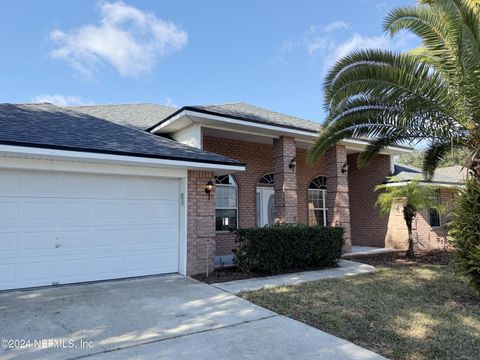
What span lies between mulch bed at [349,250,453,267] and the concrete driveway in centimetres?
679

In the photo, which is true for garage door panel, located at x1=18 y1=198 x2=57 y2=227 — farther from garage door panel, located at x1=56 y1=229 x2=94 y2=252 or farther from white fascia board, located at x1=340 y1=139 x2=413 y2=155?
white fascia board, located at x1=340 y1=139 x2=413 y2=155

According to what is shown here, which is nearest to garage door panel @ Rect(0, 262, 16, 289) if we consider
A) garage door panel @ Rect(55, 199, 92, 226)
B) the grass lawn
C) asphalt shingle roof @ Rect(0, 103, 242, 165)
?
garage door panel @ Rect(55, 199, 92, 226)

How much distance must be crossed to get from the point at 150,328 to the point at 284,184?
25.4ft

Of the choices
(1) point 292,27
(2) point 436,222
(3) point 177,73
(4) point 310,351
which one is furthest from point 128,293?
(3) point 177,73

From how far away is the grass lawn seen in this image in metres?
4.74

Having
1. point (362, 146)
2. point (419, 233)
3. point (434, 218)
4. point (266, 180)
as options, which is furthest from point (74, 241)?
point (434, 218)

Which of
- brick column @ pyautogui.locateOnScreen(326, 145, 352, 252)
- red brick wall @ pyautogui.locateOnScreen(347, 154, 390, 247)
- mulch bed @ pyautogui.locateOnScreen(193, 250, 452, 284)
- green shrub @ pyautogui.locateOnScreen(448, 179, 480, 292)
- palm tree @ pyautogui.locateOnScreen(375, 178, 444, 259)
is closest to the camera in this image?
green shrub @ pyautogui.locateOnScreen(448, 179, 480, 292)

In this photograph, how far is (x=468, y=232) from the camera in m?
6.89

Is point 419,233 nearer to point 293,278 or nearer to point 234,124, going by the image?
point 293,278

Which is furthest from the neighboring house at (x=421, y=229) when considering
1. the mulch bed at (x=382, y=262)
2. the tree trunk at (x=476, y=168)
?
the tree trunk at (x=476, y=168)

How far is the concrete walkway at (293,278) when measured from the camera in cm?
805

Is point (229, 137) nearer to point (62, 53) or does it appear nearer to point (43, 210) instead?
point (43, 210)

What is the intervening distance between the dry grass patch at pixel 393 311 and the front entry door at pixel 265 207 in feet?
17.9

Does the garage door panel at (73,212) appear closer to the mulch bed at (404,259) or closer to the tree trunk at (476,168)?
the tree trunk at (476,168)
